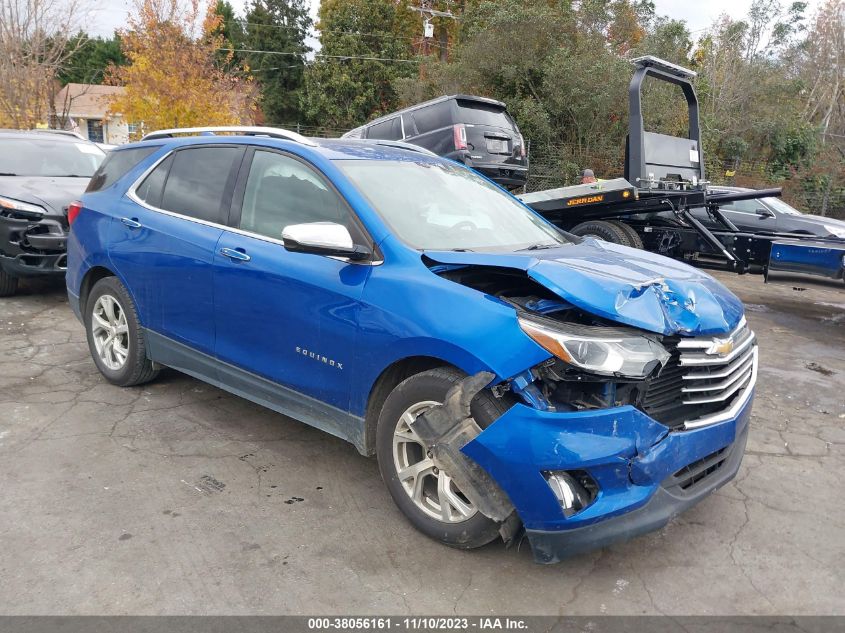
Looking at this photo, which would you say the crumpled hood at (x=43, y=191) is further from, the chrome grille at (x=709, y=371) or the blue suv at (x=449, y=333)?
the chrome grille at (x=709, y=371)

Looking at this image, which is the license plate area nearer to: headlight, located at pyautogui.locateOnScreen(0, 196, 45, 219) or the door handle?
headlight, located at pyautogui.locateOnScreen(0, 196, 45, 219)

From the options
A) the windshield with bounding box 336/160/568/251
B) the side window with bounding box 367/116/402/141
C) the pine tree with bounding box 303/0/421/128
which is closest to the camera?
the windshield with bounding box 336/160/568/251

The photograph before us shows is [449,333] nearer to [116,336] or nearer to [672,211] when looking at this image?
[116,336]

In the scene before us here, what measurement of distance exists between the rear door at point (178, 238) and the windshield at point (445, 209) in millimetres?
961

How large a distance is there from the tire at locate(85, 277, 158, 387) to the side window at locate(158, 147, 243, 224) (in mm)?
783

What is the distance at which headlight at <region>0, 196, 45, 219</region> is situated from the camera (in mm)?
7168

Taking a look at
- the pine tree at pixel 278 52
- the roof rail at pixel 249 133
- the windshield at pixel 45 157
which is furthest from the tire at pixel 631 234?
the pine tree at pixel 278 52

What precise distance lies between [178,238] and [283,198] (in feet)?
2.80

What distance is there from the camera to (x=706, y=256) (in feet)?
29.3

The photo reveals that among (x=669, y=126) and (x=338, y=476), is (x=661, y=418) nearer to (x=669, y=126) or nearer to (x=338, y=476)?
(x=338, y=476)

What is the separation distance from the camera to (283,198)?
3.84 metres

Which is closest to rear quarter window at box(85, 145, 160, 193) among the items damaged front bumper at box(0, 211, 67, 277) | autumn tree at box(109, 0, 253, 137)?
damaged front bumper at box(0, 211, 67, 277)

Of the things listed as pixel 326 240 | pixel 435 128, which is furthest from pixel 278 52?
pixel 326 240

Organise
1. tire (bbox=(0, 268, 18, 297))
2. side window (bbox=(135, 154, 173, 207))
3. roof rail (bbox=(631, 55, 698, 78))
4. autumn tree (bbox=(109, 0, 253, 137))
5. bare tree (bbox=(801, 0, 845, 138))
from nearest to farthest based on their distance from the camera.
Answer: side window (bbox=(135, 154, 173, 207)) → tire (bbox=(0, 268, 18, 297)) → roof rail (bbox=(631, 55, 698, 78)) → autumn tree (bbox=(109, 0, 253, 137)) → bare tree (bbox=(801, 0, 845, 138))
